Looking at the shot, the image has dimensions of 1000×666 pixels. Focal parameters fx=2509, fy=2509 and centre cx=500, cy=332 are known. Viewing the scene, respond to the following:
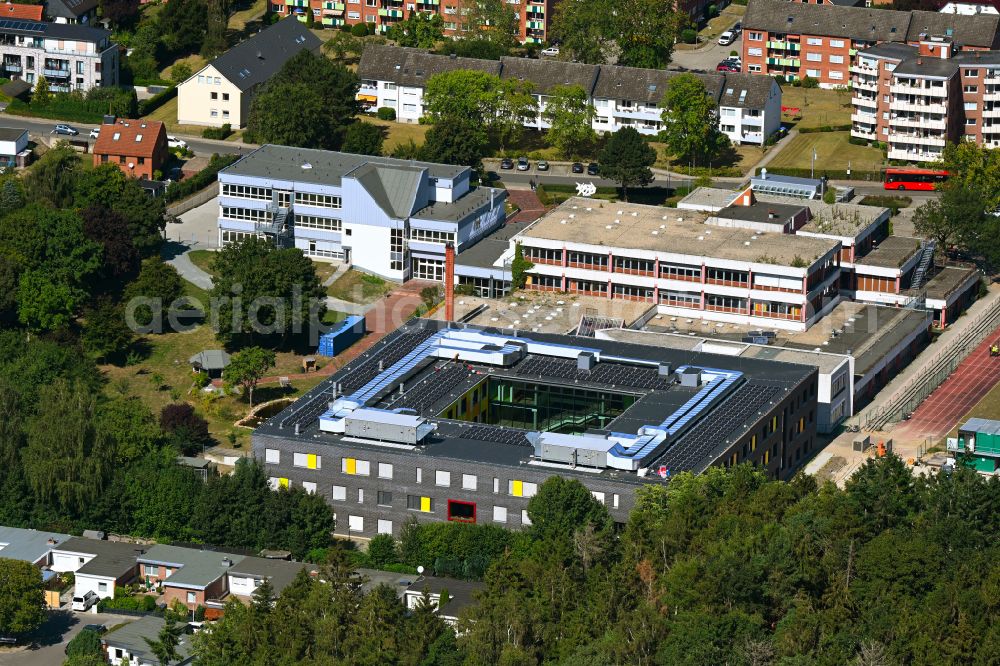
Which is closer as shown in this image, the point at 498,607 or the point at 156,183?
the point at 498,607

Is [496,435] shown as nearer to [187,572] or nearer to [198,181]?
[187,572]

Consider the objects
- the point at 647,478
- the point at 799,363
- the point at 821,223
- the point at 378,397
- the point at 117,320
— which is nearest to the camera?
the point at 647,478

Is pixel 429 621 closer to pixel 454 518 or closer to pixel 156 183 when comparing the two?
pixel 454 518

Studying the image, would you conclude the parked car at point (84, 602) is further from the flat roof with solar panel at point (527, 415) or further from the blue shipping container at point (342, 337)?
the blue shipping container at point (342, 337)

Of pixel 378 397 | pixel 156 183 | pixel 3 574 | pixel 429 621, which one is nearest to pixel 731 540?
pixel 429 621

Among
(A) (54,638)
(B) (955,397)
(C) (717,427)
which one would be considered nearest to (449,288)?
(C) (717,427)

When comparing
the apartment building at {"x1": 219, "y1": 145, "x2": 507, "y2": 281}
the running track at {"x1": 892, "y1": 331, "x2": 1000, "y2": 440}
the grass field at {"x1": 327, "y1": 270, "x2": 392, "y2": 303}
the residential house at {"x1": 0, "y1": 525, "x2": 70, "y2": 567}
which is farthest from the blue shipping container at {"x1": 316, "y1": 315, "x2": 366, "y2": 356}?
the running track at {"x1": 892, "y1": 331, "x2": 1000, "y2": 440}

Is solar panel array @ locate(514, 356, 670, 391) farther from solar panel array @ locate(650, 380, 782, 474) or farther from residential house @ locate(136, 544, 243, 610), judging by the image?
residential house @ locate(136, 544, 243, 610)
